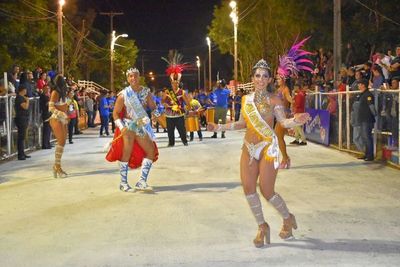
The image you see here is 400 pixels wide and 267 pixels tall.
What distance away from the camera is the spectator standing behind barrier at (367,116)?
484 inches

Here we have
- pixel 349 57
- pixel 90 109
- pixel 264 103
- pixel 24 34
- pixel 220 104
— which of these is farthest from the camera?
pixel 24 34

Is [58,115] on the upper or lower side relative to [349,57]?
lower

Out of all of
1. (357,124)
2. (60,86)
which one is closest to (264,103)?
(60,86)

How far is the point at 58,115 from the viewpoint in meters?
10.7

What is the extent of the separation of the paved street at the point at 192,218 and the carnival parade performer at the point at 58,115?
22.5 inches

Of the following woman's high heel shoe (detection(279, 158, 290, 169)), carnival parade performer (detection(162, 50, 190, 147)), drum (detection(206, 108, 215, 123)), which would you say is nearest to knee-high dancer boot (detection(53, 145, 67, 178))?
woman's high heel shoe (detection(279, 158, 290, 169))

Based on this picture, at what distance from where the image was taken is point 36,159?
1398 cm

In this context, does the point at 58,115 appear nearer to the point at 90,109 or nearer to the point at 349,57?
the point at 90,109

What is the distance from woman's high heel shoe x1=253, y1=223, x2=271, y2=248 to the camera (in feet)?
19.3

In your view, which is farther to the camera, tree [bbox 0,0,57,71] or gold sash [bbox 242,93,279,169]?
tree [bbox 0,0,57,71]

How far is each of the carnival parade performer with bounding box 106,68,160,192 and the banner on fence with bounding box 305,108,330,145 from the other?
8.01 m

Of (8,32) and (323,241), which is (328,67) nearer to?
(8,32)

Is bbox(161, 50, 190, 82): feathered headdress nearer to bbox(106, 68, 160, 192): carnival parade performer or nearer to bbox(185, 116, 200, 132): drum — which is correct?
bbox(185, 116, 200, 132): drum

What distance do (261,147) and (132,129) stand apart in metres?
3.66
